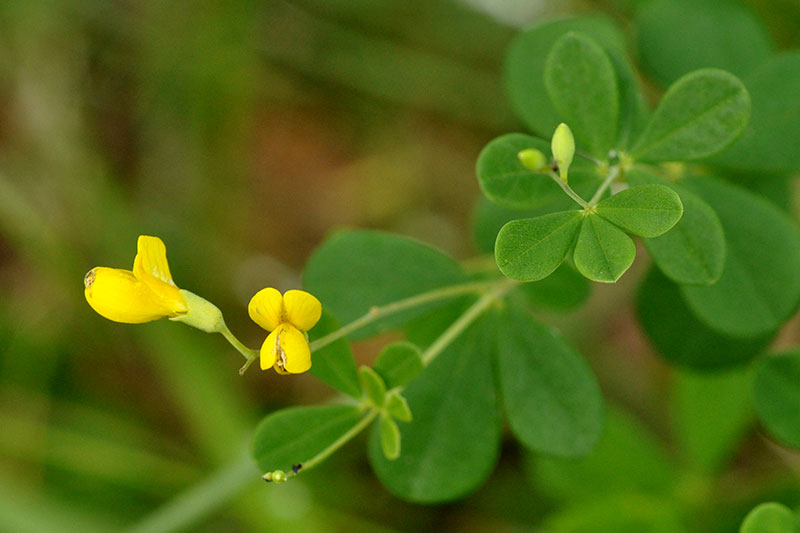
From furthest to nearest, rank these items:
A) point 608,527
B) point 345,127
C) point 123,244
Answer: point 345,127 → point 123,244 → point 608,527

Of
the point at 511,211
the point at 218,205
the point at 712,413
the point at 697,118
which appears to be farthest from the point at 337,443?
the point at 218,205

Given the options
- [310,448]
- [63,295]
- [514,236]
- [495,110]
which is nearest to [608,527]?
[310,448]

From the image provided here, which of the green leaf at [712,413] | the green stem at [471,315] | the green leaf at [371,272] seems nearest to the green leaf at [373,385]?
the green stem at [471,315]

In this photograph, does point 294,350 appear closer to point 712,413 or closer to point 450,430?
point 450,430

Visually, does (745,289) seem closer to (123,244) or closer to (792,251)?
(792,251)

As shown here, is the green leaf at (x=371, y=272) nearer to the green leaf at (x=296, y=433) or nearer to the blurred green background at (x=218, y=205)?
the green leaf at (x=296, y=433)

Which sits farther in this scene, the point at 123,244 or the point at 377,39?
the point at 377,39
